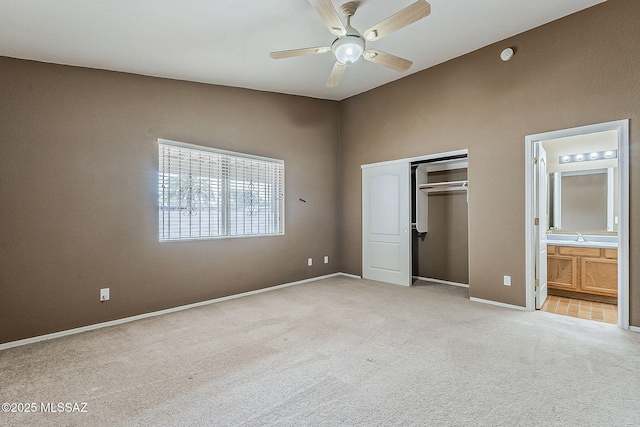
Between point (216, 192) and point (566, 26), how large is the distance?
455 centimetres

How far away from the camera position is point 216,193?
4301mm

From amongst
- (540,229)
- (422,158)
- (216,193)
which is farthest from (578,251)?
(216,193)

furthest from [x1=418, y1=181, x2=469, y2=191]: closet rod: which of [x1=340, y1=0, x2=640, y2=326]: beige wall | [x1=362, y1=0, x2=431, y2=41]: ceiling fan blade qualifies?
[x1=362, y1=0, x2=431, y2=41]: ceiling fan blade

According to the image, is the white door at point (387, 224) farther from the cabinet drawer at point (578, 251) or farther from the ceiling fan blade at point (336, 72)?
the cabinet drawer at point (578, 251)

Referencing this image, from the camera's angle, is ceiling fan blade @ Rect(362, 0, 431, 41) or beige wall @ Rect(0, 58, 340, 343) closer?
ceiling fan blade @ Rect(362, 0, 431, 41)

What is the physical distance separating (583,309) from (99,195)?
5.89 metres

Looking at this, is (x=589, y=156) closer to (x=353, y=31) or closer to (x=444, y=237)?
(x=444, y=237)

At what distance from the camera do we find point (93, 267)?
336 cm

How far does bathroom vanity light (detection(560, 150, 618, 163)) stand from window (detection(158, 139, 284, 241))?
4580mm

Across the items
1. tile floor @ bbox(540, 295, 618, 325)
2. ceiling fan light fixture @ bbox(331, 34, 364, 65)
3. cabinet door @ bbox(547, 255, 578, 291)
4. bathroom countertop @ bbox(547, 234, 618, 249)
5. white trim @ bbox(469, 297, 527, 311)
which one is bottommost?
tile floor @ bbox(540, 295, 618, 325)

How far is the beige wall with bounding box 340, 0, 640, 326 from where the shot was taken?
306 centimetres

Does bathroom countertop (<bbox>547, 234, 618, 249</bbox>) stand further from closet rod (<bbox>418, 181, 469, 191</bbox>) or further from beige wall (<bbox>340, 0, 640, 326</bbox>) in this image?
closet rod (<bbox>418, 181, 469, 191</bbox>)

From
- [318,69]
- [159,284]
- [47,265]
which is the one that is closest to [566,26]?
[318,69]

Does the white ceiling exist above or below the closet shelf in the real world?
above
